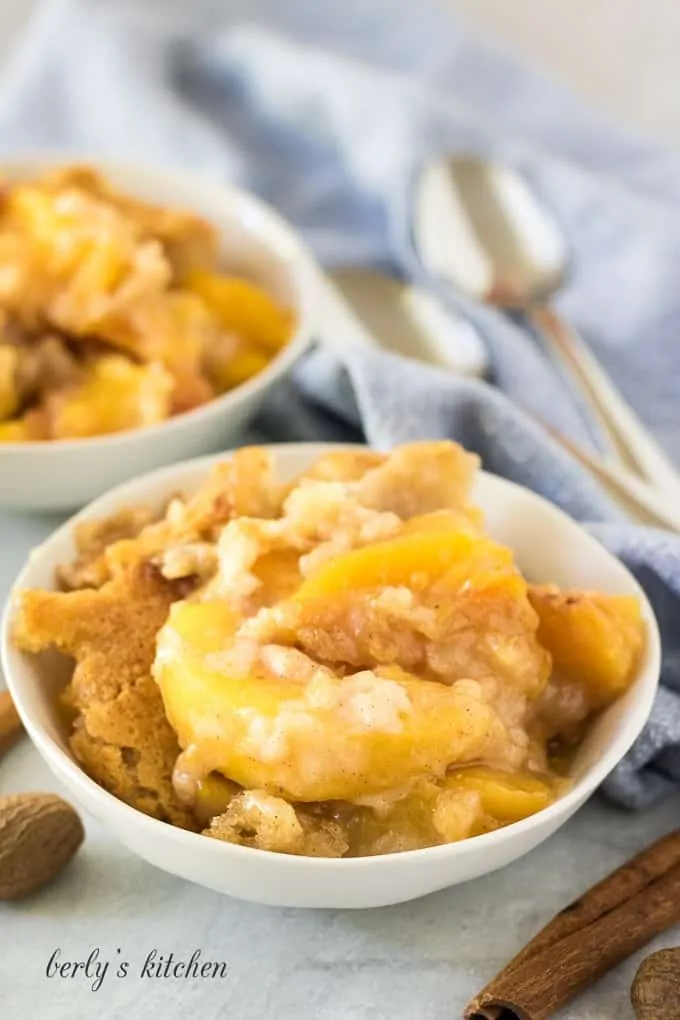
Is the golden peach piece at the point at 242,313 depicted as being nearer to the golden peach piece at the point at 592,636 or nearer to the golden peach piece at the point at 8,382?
the golden peach piece at the point at 8,382

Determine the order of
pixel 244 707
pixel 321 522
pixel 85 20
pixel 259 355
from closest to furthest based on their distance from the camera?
pixel 244 707
pixel 321 522
pixel 259 355
pixel 85 20

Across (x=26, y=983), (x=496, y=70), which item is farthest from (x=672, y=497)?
(x=496, y=70)

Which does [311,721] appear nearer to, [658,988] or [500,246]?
[658,988]

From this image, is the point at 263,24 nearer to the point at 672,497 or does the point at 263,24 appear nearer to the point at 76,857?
the point at 672,497

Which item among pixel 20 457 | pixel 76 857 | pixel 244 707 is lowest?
pixel 76 857

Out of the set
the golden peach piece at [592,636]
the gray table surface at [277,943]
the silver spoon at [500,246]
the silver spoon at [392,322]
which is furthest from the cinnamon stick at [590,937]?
the silver spoon at [500,246]

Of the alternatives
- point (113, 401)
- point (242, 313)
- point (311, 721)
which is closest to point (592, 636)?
point (311, 721)
